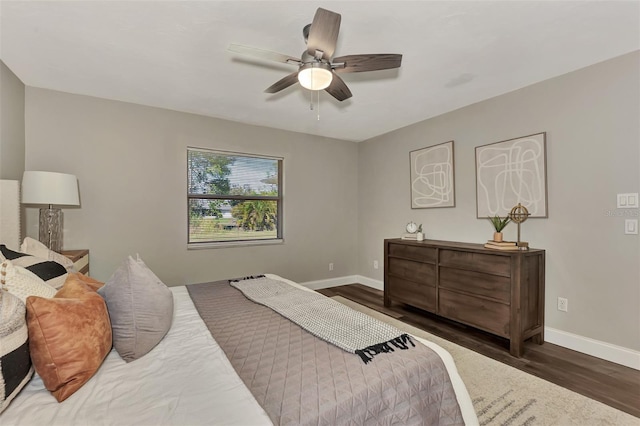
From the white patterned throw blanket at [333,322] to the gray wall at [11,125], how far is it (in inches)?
89.2

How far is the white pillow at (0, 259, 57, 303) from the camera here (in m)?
1.04

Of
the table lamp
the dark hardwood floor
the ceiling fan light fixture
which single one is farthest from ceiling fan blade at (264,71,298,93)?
the dark hardwood floor

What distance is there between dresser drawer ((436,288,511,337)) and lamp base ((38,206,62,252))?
12.2 feet

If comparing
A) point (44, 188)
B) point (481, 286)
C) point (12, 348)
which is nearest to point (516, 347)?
point (481, 286)

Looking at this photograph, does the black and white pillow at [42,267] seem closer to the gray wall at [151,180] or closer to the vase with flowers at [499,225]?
the gray wall at [151,180]

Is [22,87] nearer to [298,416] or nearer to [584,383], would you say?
[298,416]

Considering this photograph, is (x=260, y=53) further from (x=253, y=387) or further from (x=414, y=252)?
(x=414, y=252)

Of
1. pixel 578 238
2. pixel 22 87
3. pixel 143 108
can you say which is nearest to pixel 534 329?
pixel 578 238

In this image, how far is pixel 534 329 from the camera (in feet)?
8.39

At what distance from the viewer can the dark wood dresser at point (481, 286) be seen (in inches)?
95.6

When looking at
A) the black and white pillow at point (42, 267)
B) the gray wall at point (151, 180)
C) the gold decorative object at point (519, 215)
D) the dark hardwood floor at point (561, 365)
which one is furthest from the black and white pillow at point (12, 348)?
the gold decorative object at point (519, 215)

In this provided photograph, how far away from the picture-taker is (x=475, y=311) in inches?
107

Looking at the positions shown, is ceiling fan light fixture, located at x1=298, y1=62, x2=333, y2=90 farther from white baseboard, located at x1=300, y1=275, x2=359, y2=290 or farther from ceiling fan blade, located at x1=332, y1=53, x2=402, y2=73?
white baseboard, located at x1=300, y1=275, x2=359, y2=290

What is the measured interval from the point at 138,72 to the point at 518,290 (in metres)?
3.71
